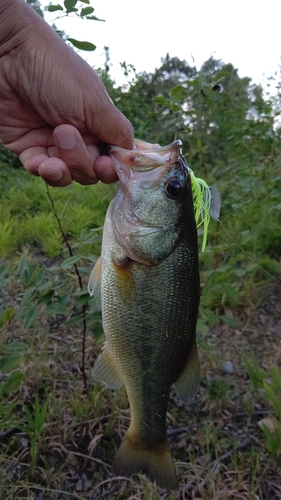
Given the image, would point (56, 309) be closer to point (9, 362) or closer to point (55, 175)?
point (9, 362)

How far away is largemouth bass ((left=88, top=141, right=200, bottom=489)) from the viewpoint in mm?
1484

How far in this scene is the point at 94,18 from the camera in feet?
5.94

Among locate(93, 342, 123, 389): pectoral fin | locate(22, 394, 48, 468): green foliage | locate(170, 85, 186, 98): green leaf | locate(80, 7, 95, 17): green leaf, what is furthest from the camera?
locate(170, 85, 186, 98): green leaf

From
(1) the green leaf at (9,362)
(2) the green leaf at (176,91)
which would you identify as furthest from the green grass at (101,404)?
(2) the green leaf at (176,91)

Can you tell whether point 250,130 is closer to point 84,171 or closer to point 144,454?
point 84,171

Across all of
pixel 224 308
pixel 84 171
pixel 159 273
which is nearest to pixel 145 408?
pixel 159 273

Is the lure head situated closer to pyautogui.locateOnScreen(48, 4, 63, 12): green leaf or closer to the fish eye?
the fish eye

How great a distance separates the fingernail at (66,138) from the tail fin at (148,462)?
1110 millimetres

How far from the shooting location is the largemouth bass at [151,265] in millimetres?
1484

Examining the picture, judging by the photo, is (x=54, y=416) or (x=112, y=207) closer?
(x=112, y=207)

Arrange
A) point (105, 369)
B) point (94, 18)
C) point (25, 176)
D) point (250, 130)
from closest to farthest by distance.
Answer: point (105, 369), point (94, 18), point (250, 130), point (25, 176)

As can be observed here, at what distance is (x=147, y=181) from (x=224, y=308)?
6.67ft

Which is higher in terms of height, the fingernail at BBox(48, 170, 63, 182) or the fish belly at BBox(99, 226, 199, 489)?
the fingernail at BBox(48, 170, 63, 182)

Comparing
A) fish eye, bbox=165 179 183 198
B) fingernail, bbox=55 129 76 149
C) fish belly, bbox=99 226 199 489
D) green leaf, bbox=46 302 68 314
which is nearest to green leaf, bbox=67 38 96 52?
fingernail, bbox=55 129 76 149
